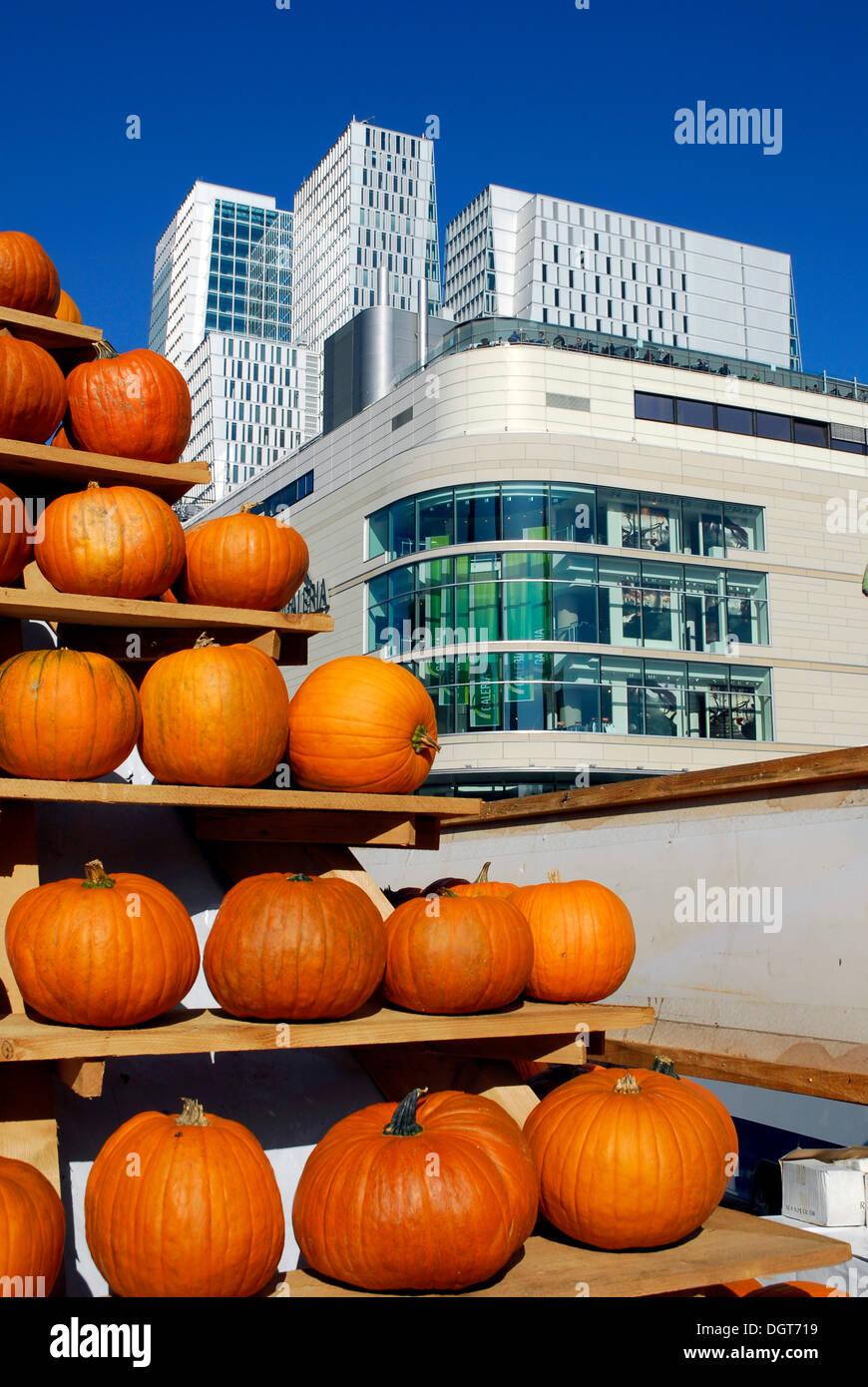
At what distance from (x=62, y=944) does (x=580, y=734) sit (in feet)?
92.9

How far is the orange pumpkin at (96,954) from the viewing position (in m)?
2.68

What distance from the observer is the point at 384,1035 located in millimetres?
2912

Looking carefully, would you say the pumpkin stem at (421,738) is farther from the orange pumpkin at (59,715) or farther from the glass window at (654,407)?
the glass window at (654,407)

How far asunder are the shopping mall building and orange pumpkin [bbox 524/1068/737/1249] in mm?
26720

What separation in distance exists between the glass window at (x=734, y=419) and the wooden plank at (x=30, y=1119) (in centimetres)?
3625

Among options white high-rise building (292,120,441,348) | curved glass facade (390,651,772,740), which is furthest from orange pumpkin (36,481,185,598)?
white high-rise building (292,120,441,348)

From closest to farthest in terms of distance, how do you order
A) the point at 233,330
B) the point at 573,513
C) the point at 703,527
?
the point at 573,513 → the point at 703,527 → the point at 233,330

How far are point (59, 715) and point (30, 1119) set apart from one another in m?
1.00

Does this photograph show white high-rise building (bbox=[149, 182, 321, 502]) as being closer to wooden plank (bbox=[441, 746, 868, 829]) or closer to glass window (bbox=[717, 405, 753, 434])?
glass window (bbox=[717, 405, 753, 434])

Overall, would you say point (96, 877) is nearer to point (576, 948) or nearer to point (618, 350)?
point (576, 948)

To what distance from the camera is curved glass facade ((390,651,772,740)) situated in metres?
30.6

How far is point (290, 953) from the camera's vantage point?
285 cm

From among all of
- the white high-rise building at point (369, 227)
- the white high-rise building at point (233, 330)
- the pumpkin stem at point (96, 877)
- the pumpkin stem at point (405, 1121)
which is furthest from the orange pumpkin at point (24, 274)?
the white high-rise building at point (369, 227)

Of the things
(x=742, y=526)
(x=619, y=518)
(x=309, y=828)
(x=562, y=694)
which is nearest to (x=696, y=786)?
(x=309, y=828)
